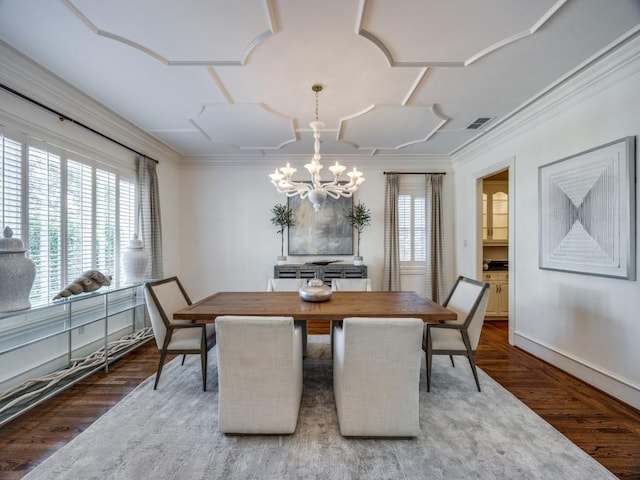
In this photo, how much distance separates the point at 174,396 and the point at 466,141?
475 cm

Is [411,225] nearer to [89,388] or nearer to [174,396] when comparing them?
[174,396]

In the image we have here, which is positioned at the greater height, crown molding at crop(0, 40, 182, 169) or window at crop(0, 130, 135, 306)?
crown molding at crop(0, 40, 182, 169)

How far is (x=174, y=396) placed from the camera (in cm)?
237

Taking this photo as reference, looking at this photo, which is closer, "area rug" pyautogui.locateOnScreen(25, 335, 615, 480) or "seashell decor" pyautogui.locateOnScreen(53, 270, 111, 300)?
"area rug" pyautogui.locateOnScreen(25, 335, 615, 480)

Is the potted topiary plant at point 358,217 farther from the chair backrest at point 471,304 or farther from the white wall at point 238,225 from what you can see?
the chair backrest at point 471,304

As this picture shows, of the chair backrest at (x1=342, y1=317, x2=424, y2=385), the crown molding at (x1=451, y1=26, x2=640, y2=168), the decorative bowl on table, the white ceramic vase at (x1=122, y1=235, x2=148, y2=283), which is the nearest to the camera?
the chair backrest at (x1=342, y1=317, x2=424, y2=385)

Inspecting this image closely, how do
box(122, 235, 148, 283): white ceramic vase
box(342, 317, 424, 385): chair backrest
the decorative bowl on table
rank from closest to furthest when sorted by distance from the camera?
1. box(342, 317, 424, 385): chair backrest
2. the decorative bowl on table
3. box(122, 235, 148, 283): white ceramic vase

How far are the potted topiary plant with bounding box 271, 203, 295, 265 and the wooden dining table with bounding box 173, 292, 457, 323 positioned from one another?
2.10 metres

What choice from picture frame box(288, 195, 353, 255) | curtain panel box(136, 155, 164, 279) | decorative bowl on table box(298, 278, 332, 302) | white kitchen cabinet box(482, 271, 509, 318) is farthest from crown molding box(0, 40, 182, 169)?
white kitchen cabinet box(482, 271, 509, 318)

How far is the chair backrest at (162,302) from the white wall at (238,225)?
2032mm

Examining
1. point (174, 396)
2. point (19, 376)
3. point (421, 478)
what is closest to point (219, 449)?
point (174, 396)

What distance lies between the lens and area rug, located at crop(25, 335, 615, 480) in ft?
5.18

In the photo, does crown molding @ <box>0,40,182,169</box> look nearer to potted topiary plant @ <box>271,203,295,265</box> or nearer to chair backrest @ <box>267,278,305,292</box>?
potted topiary plant @ <box>271,203,295,265</box>

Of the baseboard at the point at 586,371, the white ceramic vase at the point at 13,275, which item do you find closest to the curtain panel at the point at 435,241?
the baseboard at the point at 586,371
